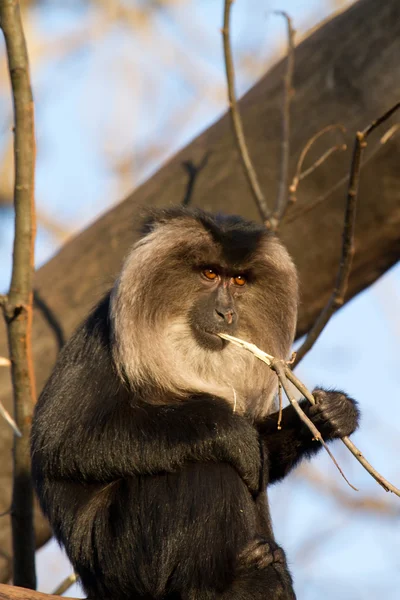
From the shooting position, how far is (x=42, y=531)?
255 inches

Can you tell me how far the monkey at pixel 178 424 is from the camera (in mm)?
4148

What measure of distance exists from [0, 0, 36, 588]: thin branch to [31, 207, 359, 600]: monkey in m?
0.31

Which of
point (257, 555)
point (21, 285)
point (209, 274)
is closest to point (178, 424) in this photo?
point (257, 555)

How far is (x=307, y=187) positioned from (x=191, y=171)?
2.87 feet

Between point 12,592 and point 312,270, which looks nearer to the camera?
point 12,592

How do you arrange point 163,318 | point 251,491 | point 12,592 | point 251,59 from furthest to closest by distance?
point 251,59 < point 163,318 < point 251,491 < point 12,592

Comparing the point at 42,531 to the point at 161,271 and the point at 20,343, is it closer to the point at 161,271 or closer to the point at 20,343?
the point at 20,343

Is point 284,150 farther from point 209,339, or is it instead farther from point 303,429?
point 303,429

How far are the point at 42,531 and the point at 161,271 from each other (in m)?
2.68

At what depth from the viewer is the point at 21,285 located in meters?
4.83

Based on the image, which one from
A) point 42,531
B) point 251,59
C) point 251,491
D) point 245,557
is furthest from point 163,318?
Result: point 251,59

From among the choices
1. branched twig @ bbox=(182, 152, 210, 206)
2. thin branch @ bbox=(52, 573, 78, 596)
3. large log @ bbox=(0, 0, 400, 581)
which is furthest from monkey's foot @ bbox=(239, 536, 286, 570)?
branched twig @ bbox=(182, 152, 210, 206)

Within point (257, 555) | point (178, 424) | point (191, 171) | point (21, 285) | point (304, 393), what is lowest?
point (257, 555)

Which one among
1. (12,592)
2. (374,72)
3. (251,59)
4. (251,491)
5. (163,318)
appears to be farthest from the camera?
(251,59)
